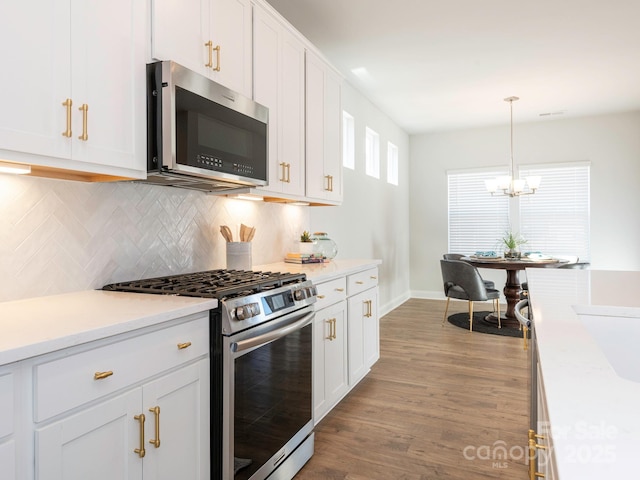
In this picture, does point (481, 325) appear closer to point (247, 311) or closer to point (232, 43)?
point (247, 311)

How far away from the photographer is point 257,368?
1779mm

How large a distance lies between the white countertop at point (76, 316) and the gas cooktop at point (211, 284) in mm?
52

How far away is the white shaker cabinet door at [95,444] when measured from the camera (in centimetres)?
106

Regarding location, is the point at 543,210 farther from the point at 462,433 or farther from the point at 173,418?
the point at 173,418

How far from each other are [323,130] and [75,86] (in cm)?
204

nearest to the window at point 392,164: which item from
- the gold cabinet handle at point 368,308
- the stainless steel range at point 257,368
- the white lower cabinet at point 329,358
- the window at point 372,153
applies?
the window at point 372,153

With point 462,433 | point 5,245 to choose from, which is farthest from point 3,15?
point 462,433

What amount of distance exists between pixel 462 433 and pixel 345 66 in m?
3.38

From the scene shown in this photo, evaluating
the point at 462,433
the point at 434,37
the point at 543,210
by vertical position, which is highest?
the point at 434,37

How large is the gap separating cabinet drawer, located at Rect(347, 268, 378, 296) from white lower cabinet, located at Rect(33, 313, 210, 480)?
5.03 ft

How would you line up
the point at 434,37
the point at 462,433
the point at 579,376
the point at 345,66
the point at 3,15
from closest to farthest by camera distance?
the point at 579,376, the point at 3,15, the point at 462,433, the point at 434,37, the point at 345,66

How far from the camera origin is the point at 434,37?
3.58 m

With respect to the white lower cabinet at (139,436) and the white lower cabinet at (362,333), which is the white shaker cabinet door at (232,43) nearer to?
the white lower cabinet at (139,436)

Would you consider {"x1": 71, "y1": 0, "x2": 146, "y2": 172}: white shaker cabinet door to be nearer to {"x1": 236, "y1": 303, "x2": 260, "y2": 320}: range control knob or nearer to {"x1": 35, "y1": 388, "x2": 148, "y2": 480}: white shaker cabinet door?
{"x1": 236, "y1": 303, "x2": 260, "y2": 320}: range control knob
